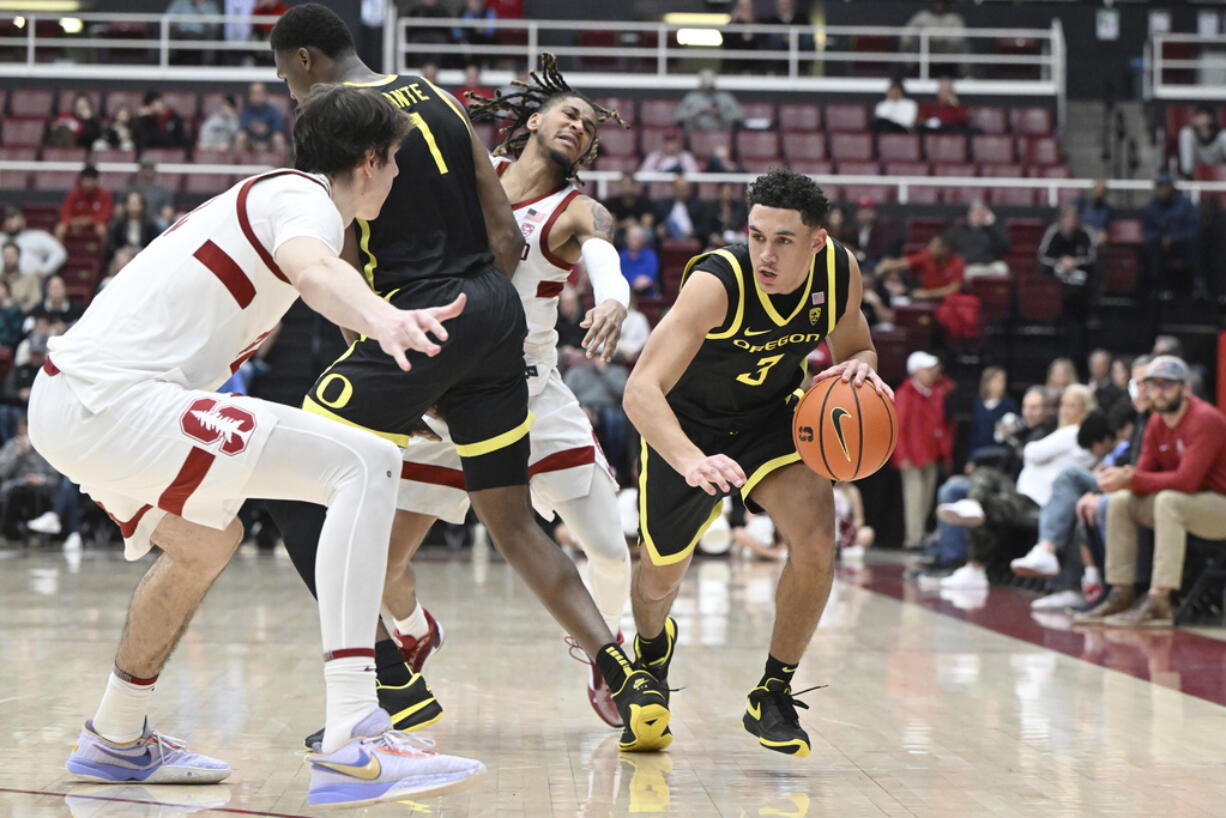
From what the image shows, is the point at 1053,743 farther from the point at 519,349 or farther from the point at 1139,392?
the point at 1139,392

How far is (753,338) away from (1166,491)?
427cm

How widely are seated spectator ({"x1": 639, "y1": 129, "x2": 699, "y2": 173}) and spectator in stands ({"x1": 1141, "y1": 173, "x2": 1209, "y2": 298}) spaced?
16.4ft

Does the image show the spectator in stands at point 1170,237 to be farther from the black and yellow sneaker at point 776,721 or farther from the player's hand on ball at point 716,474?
the player's hand on ball at point 716,474

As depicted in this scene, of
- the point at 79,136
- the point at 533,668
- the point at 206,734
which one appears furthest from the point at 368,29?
the point at 206,734

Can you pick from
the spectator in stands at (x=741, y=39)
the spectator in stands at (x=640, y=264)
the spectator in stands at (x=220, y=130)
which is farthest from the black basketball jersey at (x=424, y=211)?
the spectator in stands at (x=741, y=39)

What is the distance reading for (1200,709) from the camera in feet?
16.8

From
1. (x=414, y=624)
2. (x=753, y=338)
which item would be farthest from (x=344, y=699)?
(x=753, y=338)

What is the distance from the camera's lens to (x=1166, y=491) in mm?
7855

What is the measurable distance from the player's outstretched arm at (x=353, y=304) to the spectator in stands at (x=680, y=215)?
40.1ft

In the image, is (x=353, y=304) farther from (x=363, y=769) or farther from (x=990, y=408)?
(x=990, y=408)

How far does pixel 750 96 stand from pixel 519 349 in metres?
16.4

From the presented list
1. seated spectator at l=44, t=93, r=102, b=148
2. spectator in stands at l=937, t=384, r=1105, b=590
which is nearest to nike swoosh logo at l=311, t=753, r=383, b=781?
spectator in stands at l=937, t=384, r=1105, b=590

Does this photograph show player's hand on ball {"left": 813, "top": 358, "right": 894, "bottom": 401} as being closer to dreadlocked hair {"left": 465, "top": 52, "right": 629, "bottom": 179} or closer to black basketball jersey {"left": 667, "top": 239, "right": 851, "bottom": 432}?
black basketball jersey {"left": 667, "top": 239, "right": 851, "bottom": 432}

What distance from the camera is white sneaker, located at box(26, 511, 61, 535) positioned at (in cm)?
1200
